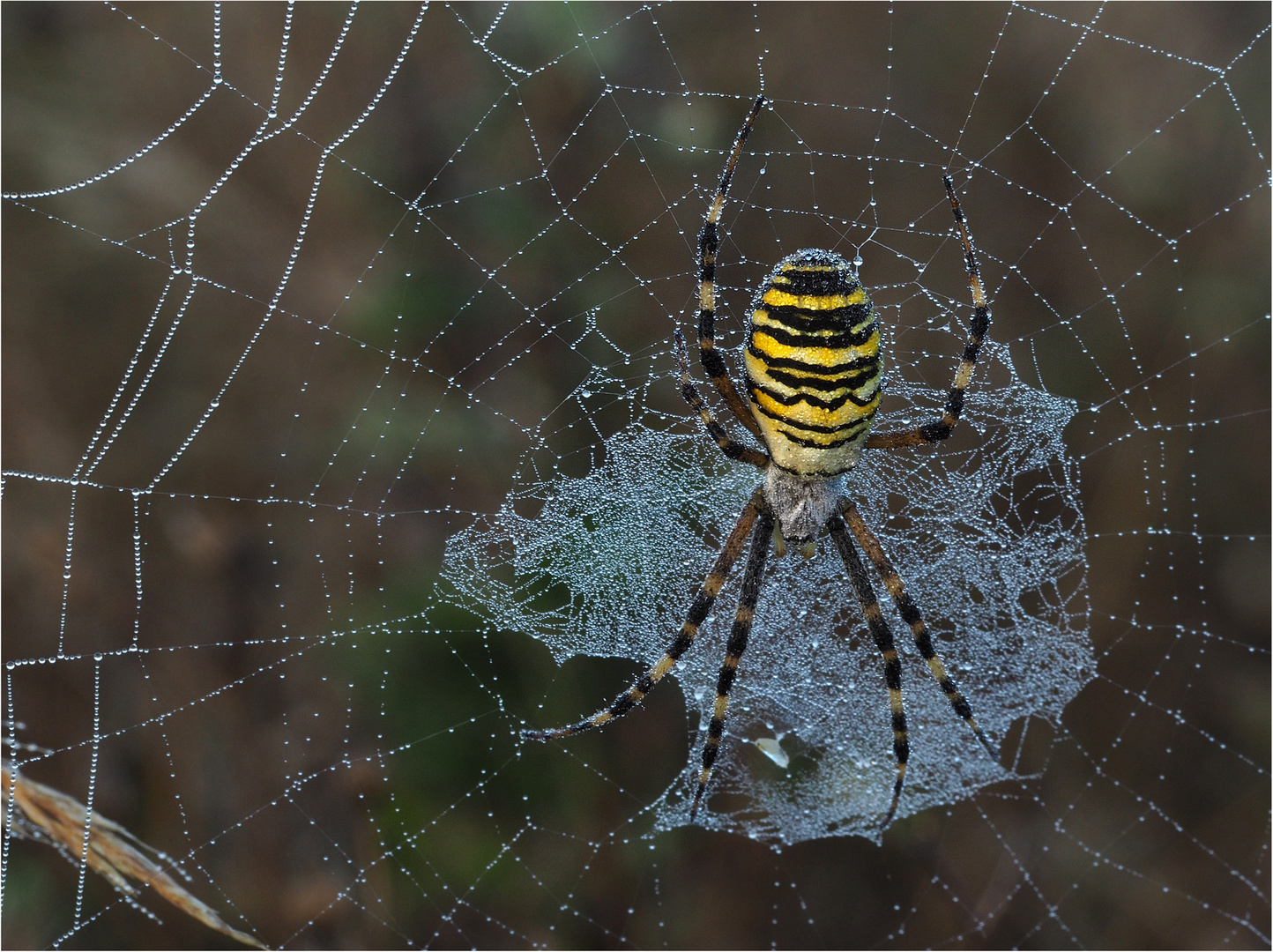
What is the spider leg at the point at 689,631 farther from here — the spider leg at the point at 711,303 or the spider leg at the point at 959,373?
the spider leg at the point at 711,303

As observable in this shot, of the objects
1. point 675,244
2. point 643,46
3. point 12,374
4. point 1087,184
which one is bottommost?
point 12,374

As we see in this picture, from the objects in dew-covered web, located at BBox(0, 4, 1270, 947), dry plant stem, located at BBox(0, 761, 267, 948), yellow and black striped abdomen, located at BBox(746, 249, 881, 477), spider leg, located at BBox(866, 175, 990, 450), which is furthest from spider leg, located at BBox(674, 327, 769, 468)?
dry plant stem, located at BBox(0, 761, 267, 948)

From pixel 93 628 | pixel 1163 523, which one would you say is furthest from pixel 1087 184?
pixel 93 628

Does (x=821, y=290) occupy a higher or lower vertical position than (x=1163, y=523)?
higher

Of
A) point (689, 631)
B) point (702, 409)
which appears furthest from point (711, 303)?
point (689, 631)

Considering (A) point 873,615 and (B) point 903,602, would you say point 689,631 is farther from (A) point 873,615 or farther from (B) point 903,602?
(B) point 903,602

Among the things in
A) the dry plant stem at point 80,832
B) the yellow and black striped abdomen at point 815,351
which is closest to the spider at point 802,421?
the yellow and black striped abdomen at point 815,351

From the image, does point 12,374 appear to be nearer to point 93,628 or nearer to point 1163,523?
point 93,628
